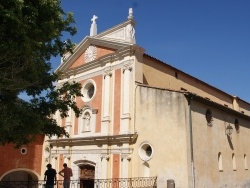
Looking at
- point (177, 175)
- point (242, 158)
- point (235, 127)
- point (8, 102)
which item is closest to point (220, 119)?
point (235, 127)

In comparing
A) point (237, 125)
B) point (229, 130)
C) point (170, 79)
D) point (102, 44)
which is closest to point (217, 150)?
point (229, 130)

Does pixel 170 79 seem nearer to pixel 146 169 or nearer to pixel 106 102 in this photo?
pixel 106 102

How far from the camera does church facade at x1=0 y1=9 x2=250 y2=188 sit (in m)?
14.8

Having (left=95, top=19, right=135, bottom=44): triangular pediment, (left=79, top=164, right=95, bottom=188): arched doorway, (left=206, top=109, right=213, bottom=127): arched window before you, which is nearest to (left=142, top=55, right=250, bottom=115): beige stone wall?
(left=95, top=19, right=135, bottom=44): triangular pediment

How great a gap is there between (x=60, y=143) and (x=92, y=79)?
511cm

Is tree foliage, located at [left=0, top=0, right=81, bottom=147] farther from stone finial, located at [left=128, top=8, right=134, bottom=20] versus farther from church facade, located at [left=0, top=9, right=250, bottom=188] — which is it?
stone finial, located at [left=128, top=8, right=134, bottom=20]

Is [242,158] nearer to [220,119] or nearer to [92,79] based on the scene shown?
[220,119]

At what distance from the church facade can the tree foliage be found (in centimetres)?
459

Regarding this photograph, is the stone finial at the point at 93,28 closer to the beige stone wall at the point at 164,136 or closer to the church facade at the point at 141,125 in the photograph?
the church facade at the point at 141,125

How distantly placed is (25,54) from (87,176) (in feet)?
41.4

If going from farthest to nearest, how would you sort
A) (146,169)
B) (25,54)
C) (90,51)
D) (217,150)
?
(90,51), (217,150), (146,169), (25,54)

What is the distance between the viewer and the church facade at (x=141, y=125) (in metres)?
14.8

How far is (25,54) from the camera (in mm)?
8586

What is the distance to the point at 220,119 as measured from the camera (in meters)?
17.3
